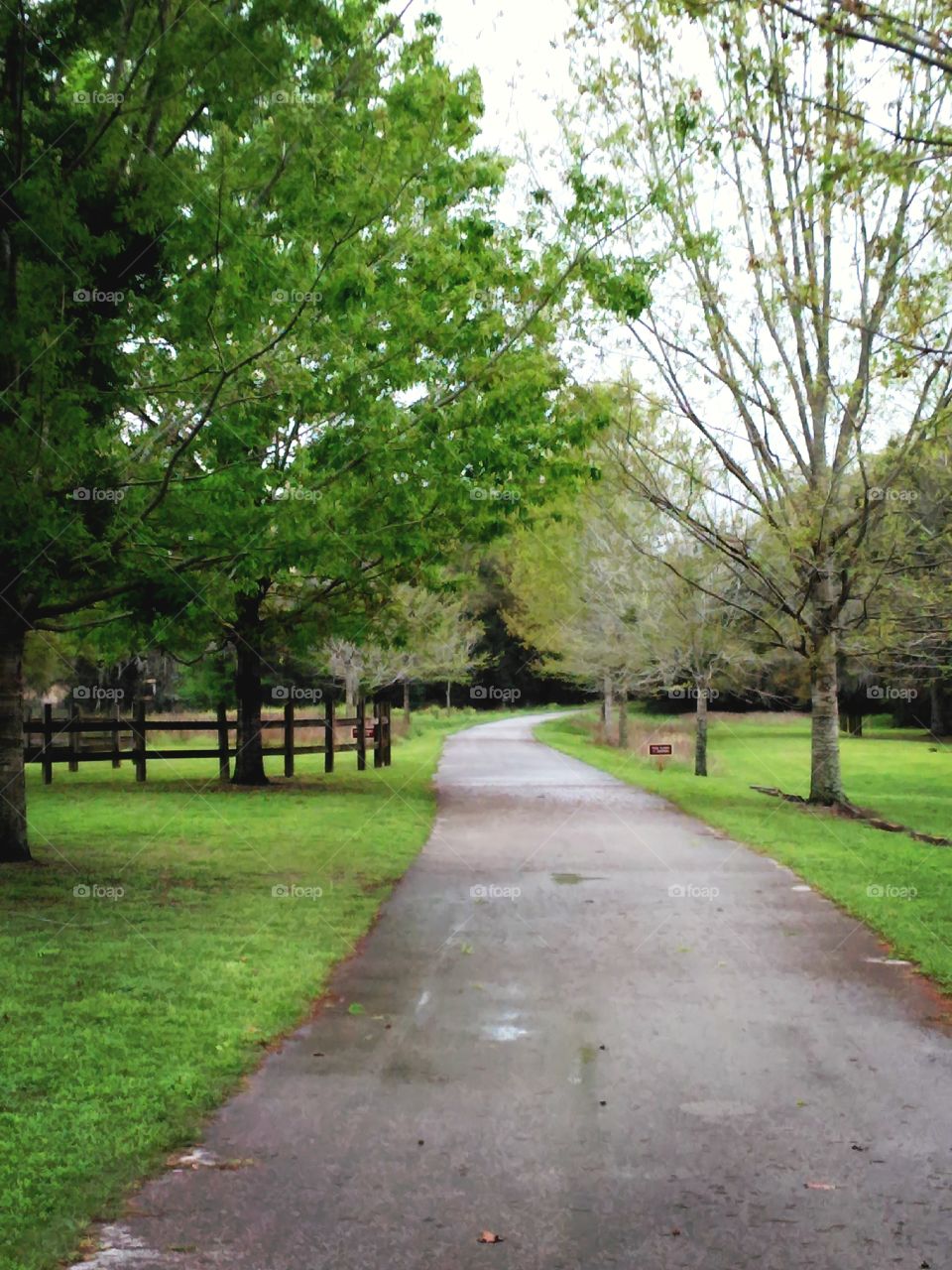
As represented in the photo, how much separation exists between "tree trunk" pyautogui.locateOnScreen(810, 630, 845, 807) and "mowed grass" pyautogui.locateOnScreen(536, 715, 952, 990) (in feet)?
2.25

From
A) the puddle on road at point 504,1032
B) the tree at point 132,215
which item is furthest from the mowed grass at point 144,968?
the tree at point 132,215

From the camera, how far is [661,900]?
1071 centimetres

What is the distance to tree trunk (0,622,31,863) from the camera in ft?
38.8

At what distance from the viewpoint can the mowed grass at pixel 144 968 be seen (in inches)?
185

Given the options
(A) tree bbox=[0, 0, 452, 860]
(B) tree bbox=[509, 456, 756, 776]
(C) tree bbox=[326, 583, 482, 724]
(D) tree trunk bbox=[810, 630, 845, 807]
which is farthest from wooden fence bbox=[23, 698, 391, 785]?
(A) tree bbox=[0, 0, 452, 860]

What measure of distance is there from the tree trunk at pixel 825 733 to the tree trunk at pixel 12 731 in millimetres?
12227

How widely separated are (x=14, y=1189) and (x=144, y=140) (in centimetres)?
755

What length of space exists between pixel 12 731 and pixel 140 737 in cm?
1105

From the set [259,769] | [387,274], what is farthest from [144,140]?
[259,769]

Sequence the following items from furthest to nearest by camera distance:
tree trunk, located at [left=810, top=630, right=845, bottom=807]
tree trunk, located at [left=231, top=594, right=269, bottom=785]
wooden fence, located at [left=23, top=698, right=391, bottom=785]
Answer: wooden fence, located at [left=23, top=698, right=391, bottom=785]
tree trunk, located at [left=231, top=594, right=269, bottom=785]
tree trunk, located at [left=810, top=630, right=845, bottom=807]

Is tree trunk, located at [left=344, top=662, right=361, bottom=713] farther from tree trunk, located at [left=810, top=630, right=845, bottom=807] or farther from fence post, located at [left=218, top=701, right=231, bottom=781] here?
tree trunk, located at [left=810, top=630, right=845, bottom=807]

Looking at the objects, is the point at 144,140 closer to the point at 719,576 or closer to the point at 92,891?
the point at 92,891

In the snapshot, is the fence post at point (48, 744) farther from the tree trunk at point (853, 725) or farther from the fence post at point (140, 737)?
the tree trunk at point (853, 725)

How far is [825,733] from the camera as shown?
65.9 feet
